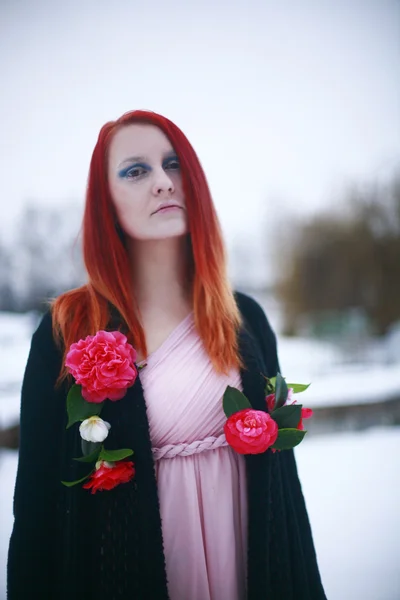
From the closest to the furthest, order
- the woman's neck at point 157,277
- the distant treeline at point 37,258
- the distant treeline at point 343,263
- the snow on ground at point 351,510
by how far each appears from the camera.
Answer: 1. the woman's neck at point 157,277
2. the snow on ground at point 351,510
3. the distant treeline at point 37,258
4. the distant treeline at point 343,263

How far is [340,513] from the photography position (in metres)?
1.62

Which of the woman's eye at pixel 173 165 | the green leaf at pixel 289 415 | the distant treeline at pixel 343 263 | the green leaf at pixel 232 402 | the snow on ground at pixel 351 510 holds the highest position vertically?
the distant treeline at pixel 343 263

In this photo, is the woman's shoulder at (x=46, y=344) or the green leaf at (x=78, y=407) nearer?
the green leaf at (x=78, y=407)

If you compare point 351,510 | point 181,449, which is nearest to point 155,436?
point 181,449

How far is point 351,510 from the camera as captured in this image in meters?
1.64

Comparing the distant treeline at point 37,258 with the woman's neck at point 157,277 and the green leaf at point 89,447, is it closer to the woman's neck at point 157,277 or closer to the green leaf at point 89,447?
the woman's neck at point 157,277

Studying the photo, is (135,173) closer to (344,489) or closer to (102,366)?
(102,366)

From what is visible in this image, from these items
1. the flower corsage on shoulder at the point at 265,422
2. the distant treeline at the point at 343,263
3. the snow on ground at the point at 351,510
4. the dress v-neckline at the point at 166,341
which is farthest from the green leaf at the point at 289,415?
the distant treeline at the point at 343,263

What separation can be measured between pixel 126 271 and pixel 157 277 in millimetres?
70

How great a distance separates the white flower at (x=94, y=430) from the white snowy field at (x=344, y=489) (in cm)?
83

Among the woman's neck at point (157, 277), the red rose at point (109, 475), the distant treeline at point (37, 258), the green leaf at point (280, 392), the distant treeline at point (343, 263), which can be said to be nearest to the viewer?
the red rose at point (109, 475)

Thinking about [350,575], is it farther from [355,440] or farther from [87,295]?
[87,295]

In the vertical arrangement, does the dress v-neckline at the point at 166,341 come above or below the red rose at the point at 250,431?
above

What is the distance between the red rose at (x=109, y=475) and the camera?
668mm
